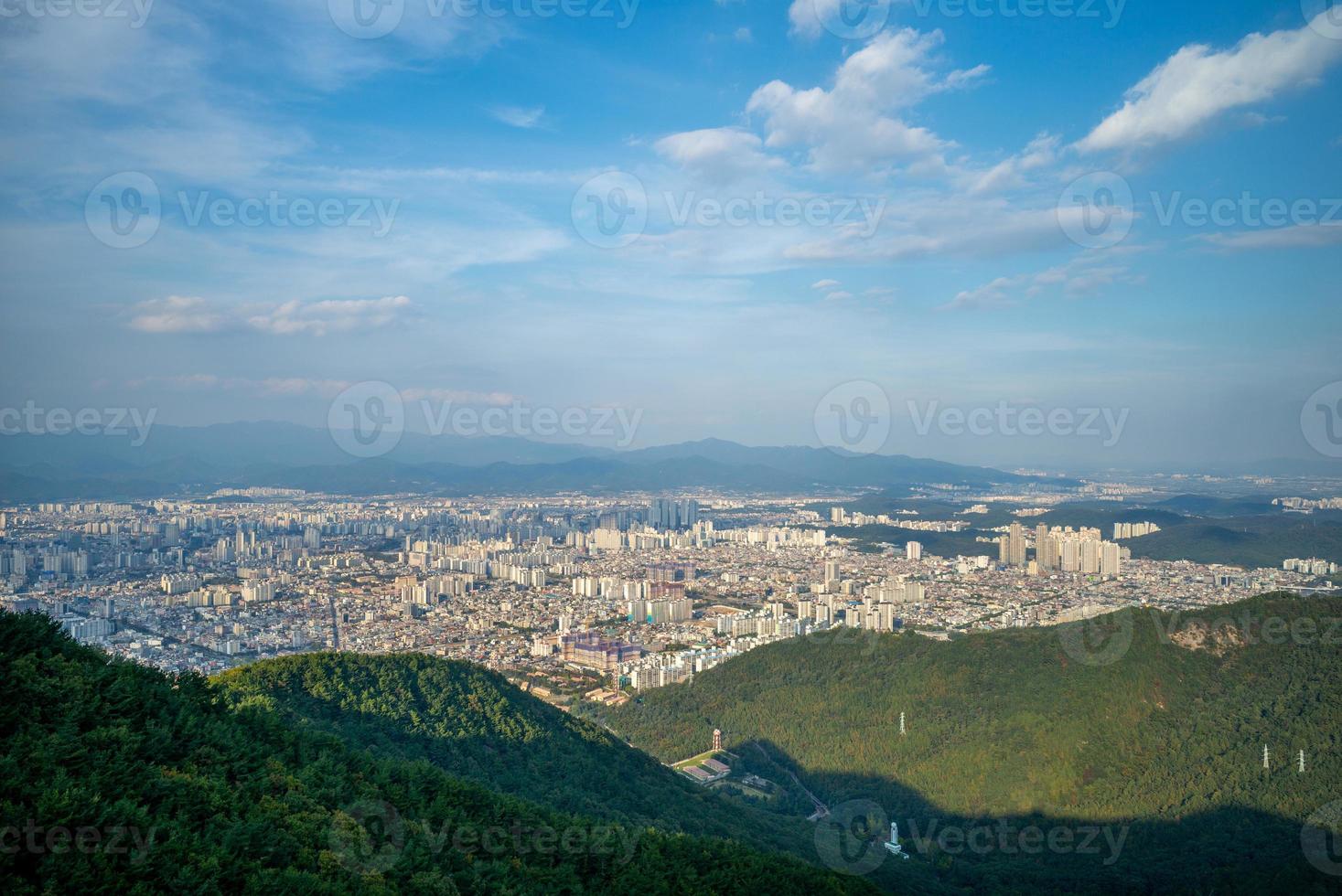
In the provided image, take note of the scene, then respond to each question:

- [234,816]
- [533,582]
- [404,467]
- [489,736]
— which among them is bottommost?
[533,582]

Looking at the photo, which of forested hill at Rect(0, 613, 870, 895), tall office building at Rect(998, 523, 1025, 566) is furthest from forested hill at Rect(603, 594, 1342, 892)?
tall office building at Rect(998, 523, 1025, 566)

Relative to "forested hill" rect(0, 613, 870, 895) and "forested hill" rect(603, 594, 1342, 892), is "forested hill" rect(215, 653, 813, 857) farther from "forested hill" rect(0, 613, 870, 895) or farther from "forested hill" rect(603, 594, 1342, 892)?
"forested hill" rect(603, 594, 1342, 892)

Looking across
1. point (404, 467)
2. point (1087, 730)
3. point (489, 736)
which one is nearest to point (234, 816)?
point (489, 736)

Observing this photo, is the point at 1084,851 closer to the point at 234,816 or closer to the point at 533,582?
the point at 234,816

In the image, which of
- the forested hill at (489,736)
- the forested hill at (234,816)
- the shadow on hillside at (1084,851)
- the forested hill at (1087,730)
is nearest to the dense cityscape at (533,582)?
the forested hill at (1087,730)

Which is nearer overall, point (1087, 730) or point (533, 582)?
point (1087, 730)

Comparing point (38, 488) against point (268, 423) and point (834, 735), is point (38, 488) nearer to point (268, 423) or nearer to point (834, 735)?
point (834, 735)
